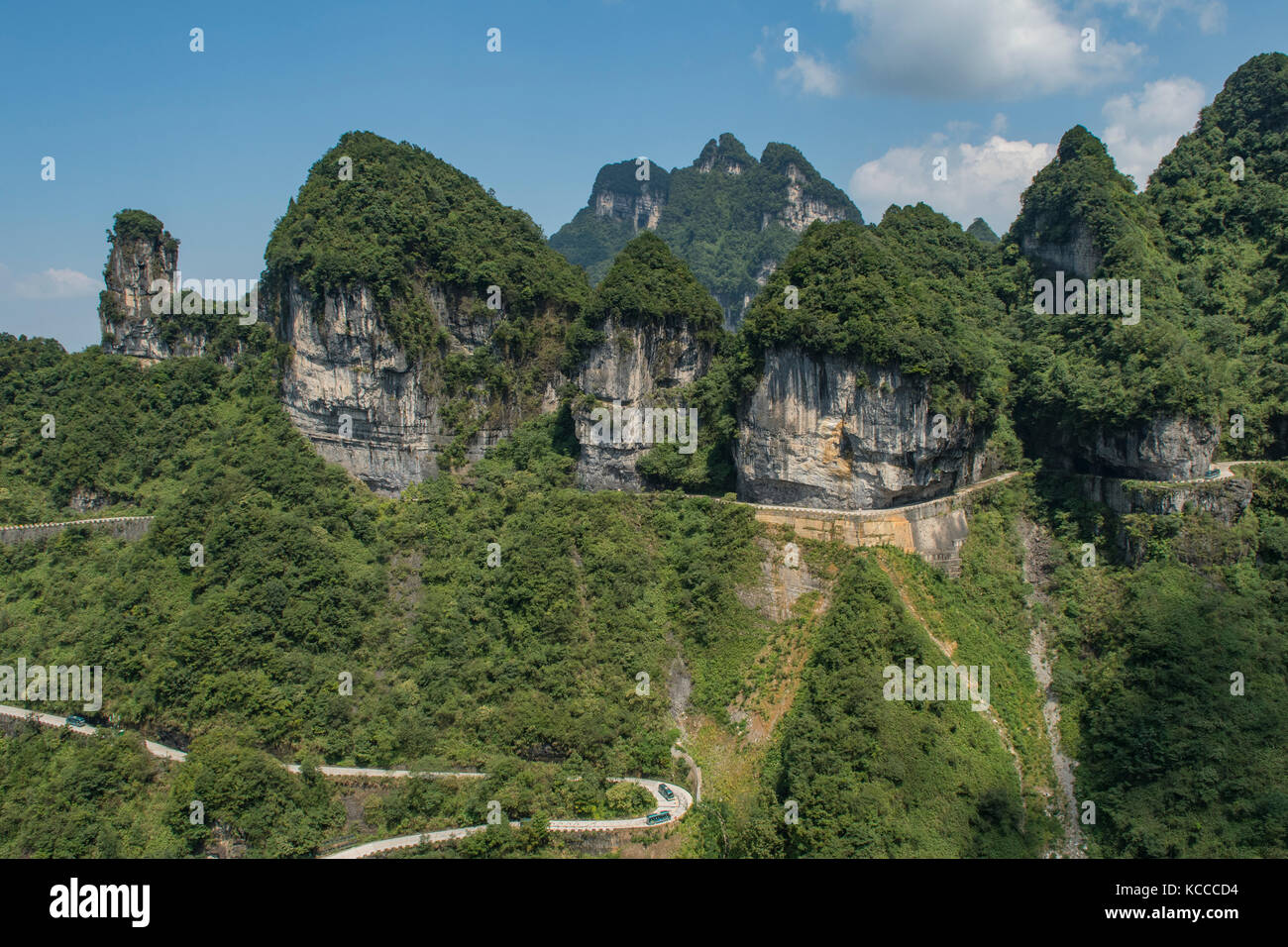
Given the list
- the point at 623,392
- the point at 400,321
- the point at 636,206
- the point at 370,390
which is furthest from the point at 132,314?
the point at 636,206

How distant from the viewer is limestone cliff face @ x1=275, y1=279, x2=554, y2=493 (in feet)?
129

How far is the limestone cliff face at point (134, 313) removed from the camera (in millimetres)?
49531

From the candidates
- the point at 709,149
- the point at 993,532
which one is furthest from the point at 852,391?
the point at 709,149

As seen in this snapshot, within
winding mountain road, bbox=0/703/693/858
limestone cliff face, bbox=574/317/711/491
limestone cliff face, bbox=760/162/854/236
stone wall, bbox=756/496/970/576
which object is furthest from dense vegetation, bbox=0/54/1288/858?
limestone cliff face, bbox=760/162/854/236

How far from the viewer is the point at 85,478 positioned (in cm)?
4200

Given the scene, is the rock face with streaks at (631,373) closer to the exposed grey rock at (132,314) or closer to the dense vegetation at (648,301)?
the dense vegetation at (648,301)

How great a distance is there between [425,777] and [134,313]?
37234mm

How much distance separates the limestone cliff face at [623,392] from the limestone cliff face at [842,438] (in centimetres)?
644

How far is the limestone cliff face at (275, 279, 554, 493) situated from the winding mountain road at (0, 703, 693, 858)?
594 inches

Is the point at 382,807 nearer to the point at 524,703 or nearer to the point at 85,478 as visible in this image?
the point at 524,703

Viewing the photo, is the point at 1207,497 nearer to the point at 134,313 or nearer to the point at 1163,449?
the point at 1163,449

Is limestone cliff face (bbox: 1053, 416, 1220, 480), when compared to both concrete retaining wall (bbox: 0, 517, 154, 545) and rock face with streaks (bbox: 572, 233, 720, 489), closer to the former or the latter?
rock face with streaks (bbox: 572, 233, 720, 489)

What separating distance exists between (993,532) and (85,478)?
41.8 meters

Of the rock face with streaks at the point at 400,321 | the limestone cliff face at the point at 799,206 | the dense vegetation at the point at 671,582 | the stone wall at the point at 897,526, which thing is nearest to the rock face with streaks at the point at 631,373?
the dense vegetation at the point at 671,582
